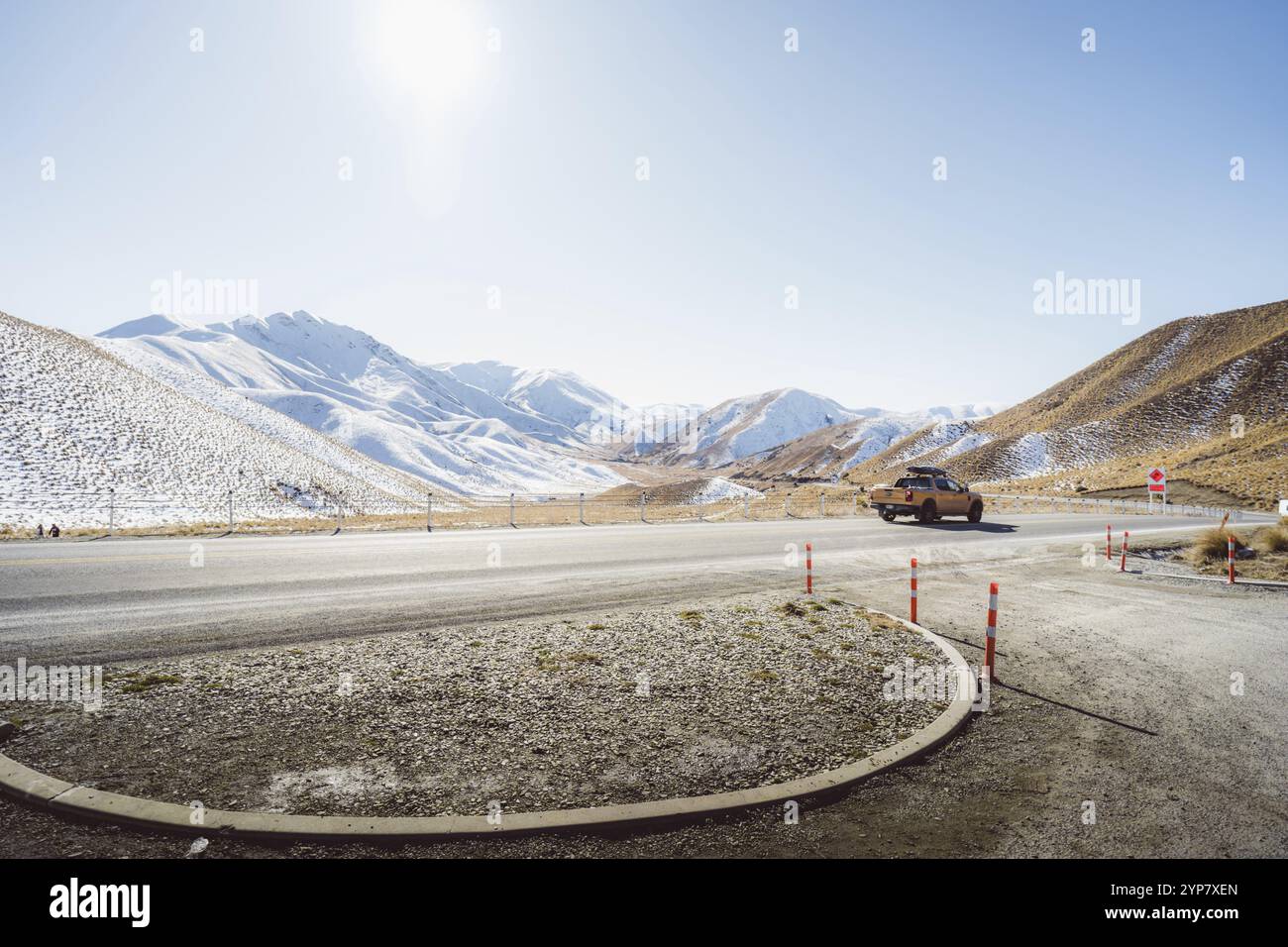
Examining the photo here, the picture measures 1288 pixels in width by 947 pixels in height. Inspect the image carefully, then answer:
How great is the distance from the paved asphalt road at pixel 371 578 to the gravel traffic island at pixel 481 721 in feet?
4.34

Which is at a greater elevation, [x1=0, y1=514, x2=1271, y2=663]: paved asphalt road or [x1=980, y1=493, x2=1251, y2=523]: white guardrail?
[x1=0, y1=514, x2=1271, y2=663]: paved asphalt road

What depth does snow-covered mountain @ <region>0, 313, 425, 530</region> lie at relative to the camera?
32.8 metres

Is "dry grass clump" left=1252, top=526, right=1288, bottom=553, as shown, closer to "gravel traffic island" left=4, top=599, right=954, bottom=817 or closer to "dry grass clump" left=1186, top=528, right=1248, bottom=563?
"dry grass clump" left=1186, top=528, right=1248, bottom=563

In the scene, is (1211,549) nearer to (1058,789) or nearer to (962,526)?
(962,526)

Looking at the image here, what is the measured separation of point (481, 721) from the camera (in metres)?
5.09

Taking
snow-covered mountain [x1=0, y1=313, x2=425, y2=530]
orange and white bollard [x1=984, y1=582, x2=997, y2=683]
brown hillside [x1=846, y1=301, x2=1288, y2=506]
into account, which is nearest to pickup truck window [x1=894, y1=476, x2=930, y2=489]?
orange and white bollard [x1=984, y1=582, x2=997, y2=683]

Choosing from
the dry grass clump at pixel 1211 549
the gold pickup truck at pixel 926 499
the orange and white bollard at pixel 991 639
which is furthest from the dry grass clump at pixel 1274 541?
the orange and white bollard at pixel 991 639

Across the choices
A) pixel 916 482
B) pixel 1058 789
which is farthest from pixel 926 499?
pixel 1058 789

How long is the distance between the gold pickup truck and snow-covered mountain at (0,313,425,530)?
3181 cm

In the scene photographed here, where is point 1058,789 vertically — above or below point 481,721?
below

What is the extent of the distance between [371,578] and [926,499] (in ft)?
71.0
